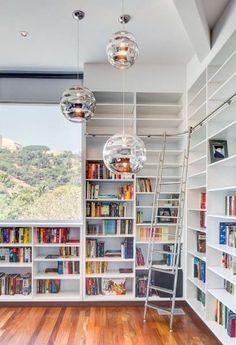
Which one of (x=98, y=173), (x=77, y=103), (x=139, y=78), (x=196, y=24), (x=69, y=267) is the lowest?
(x=69, y=267)

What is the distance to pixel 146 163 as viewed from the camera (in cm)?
484

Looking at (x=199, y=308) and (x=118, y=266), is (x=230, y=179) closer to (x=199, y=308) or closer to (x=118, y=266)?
(x=199, y=308)

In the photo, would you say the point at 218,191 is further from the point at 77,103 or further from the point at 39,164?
the point at 39,164

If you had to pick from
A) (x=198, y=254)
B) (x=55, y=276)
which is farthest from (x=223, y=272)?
(x=55, y=276)

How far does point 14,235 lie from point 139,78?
2.88 m

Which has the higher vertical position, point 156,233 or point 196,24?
point 196,24

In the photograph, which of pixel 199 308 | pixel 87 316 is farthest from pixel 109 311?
pixel 199 308

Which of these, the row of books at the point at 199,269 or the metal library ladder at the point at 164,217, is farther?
the metal library ladder at the point at 164,217

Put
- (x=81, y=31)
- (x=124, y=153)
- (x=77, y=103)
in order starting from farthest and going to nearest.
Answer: (x=81, y=31) → (x=77, y=103) → (x=124, y=153)

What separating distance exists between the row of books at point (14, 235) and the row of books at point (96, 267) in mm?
938

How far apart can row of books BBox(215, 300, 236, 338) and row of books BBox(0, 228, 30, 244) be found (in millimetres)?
2671

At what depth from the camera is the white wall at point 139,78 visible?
15.5 feet

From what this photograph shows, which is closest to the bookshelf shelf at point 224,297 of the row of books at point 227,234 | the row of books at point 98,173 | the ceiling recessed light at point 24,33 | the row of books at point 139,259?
the row of books at point 227,234

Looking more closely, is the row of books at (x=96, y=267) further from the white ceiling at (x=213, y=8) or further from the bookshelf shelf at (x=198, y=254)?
the white ceiling at (x=213, y=8)
